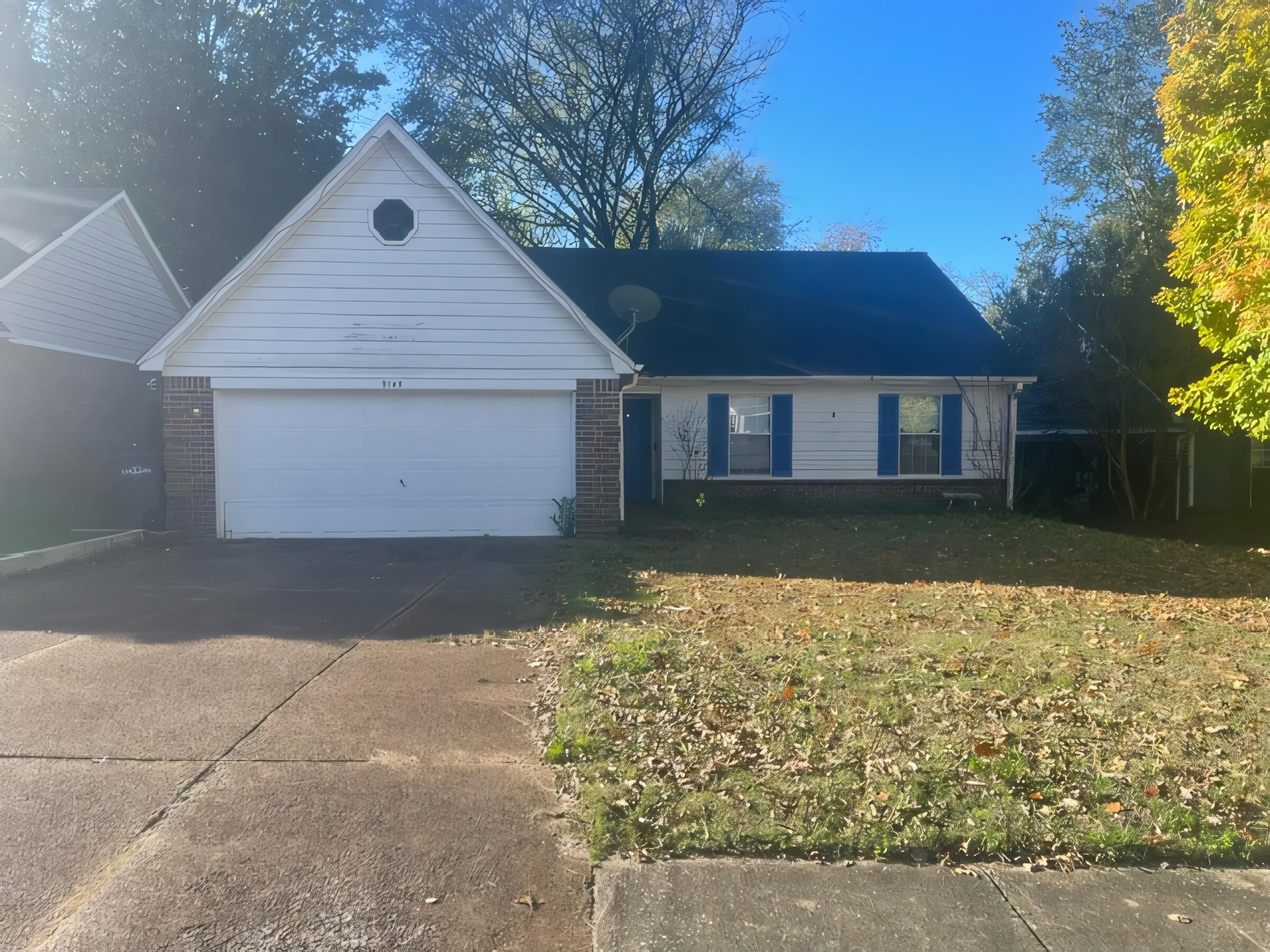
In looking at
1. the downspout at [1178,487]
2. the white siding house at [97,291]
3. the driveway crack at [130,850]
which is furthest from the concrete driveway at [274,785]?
the downspout at [1178,487]

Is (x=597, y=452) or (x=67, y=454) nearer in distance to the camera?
(x=597, y=452)

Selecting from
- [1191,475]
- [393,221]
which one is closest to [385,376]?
[393,221]

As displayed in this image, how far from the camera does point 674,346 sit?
18688 mm

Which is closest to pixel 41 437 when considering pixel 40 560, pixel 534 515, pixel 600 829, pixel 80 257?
pixel 80 257

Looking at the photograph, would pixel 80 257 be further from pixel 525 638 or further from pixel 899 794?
pixel 899 794

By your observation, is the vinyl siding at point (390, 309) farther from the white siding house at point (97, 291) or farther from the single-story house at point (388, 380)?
the white siding house at point (97, 291)

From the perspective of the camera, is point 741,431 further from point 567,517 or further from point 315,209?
point 315,209

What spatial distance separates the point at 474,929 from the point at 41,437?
1439 cm

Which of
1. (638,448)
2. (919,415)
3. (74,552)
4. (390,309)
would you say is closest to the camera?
(74,552)

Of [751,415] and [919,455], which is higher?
[751,415]

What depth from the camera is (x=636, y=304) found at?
19656mm

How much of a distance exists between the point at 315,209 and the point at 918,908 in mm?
11953

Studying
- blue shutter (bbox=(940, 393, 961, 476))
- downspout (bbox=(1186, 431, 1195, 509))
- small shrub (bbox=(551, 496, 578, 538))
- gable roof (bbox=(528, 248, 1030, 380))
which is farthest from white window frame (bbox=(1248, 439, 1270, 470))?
small shrub (bbox=(551, 496, 578, 538))

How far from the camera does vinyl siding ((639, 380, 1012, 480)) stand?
1802cm
